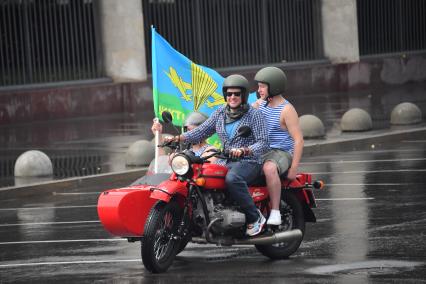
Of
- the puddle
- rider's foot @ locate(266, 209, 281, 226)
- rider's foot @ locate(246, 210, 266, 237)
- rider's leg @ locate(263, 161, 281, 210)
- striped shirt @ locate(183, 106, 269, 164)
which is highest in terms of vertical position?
striped shirt @ locate(183, 106, 269, 164)

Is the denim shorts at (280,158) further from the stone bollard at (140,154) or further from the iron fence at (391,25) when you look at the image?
the iron fence at (391,25)

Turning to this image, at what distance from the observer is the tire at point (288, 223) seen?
966cm

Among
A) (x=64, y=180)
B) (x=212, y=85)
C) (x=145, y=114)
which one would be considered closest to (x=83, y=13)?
(x=145, y=114)

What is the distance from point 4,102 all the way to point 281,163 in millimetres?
16480

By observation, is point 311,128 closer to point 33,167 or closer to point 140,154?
point 140,154

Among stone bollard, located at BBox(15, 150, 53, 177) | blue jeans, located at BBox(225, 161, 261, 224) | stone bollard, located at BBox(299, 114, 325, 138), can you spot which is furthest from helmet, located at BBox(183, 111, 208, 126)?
stone bollard, located at BBox(299, 114, 325, 138)

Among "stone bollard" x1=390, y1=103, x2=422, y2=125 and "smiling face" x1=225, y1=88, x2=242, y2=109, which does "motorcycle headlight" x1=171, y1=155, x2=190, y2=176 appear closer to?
"smiling face" x1=225, y1=88, x2=242, y2=109

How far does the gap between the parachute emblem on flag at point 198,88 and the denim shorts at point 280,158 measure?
84.1 inches

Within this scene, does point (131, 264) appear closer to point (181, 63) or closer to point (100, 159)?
point (181, 63)

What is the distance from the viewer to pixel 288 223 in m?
9.88

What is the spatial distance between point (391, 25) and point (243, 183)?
82.2 ft

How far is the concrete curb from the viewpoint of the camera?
15.1 metres

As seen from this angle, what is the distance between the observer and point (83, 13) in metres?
27.4

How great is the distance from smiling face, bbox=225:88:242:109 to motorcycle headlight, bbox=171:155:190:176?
775mm
